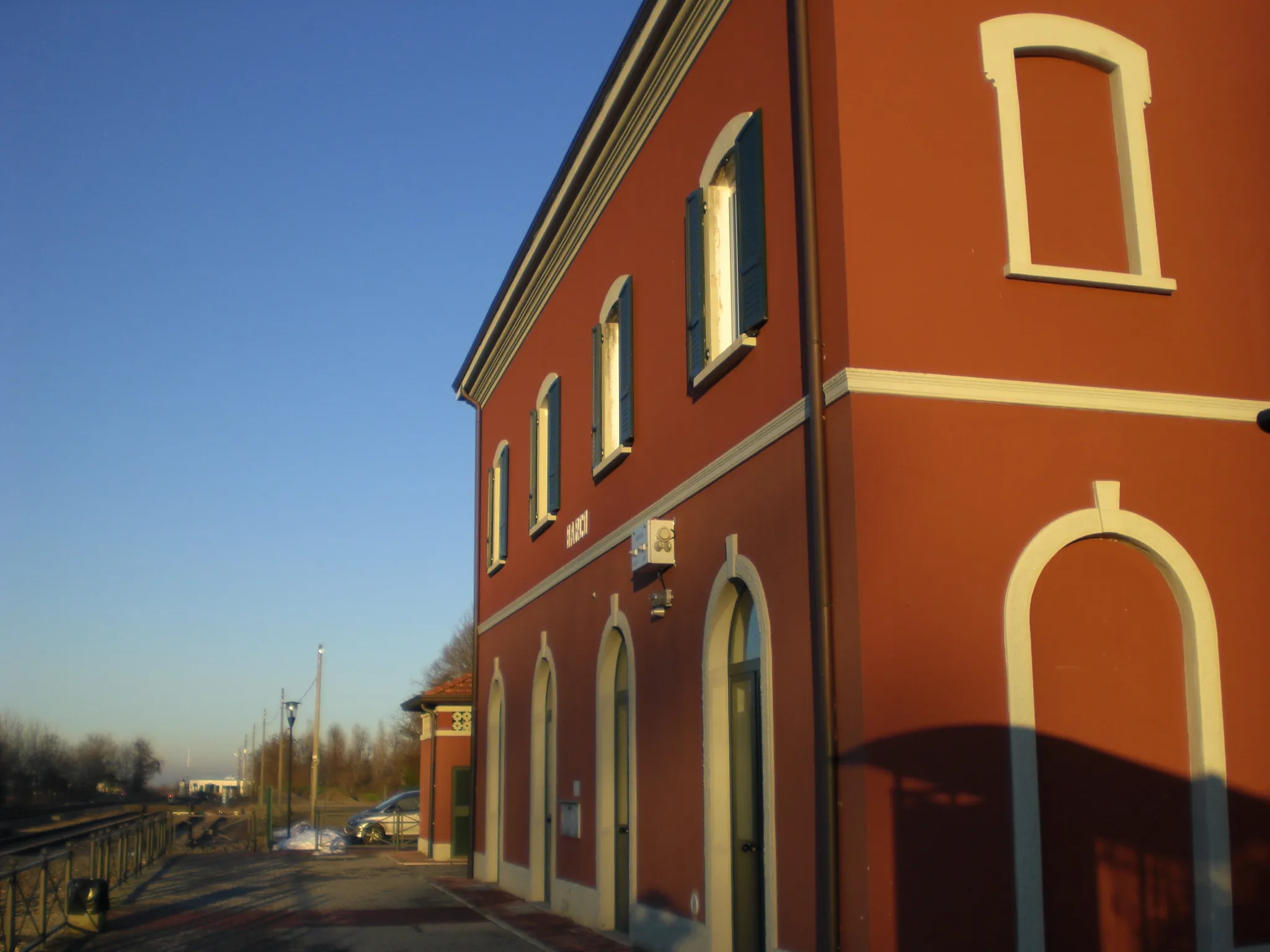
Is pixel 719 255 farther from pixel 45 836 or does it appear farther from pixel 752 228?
pixel 45 836

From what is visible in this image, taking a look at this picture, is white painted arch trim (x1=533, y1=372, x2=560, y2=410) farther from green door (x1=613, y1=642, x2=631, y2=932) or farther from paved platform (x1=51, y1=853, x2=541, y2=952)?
paved platform (x1=51, y1=853, x2=541, y2=952)

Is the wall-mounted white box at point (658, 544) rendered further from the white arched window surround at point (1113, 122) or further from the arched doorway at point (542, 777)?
the arched doorway at point (542, 777)

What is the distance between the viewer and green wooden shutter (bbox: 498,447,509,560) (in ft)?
64.5

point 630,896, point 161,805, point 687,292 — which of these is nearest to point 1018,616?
point 687,292

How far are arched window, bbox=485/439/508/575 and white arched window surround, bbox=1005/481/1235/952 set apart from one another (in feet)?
41.0

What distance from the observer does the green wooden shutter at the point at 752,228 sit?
923cm

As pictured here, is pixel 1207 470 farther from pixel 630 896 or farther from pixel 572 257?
pixel 572 257

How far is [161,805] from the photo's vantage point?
287 ft

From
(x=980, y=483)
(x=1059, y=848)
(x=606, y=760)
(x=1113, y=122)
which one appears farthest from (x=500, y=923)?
(x=1113, y=122)

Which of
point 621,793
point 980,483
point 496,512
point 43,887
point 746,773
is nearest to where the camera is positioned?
point 980,483

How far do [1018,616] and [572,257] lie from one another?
9136 millimetres

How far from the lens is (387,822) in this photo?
113 ft

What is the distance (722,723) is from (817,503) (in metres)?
2.66

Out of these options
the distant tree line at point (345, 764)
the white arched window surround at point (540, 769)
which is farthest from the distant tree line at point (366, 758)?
the white arched window surround at point (540, 769)
